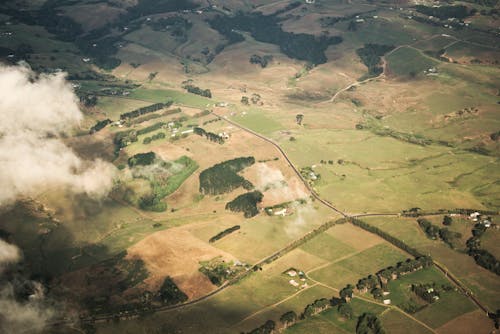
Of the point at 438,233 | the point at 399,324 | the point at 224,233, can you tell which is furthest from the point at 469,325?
the point at 224,233

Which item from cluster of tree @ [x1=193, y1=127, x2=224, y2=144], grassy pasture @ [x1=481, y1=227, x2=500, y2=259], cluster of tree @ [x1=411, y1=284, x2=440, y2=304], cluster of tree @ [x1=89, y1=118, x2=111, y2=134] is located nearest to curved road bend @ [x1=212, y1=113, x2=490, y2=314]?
cluster of tree @ [x1=411, y1=284, x2=440, y2=304]

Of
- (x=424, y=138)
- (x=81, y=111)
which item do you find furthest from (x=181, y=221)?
(x=424, y=138)

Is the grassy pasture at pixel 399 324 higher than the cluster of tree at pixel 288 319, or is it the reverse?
the grassy pasture at pixel 399 324

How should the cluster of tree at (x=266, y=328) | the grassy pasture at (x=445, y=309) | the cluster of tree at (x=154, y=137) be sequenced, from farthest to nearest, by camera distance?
the cluster of tree at (x=154, y=137) → the grassy pasture at (x=445, y=309) → the cluster of tree at (x=266, y=328)

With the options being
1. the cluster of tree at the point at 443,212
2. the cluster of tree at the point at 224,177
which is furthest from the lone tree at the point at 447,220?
the cluster of tree at the point at 224,177

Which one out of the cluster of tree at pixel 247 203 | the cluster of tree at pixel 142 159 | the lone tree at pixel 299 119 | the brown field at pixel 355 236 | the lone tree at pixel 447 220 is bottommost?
the lone tree at pixel 299 119

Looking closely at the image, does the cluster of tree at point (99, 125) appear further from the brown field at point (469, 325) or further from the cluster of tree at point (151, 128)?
the brown field at point (469, 325)
